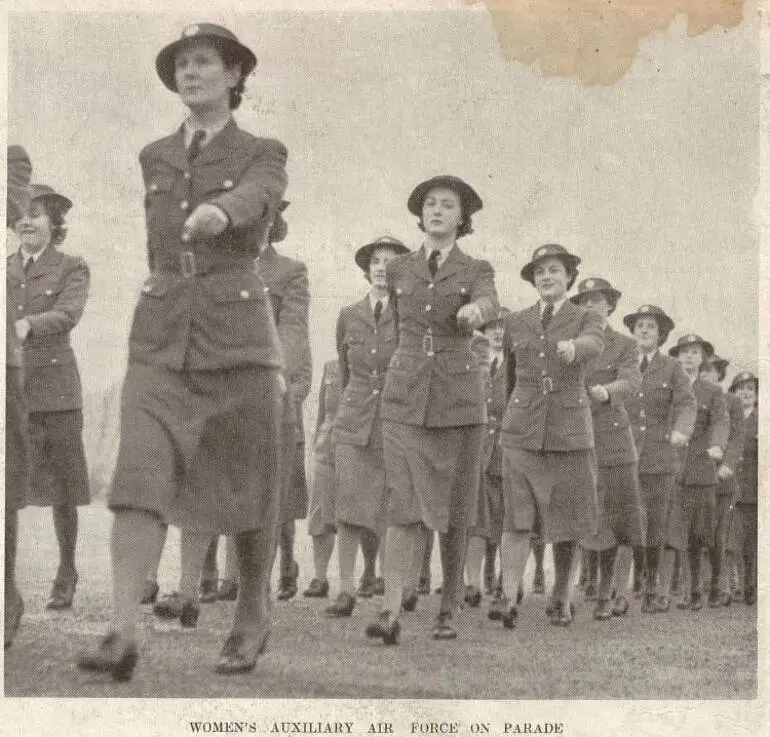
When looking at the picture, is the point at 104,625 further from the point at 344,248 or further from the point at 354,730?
the point at 344,248

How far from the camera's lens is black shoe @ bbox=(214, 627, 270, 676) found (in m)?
6.00

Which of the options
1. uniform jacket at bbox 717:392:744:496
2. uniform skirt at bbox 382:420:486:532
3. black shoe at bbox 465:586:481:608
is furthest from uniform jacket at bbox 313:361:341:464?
A: uniform jacket at bbox 717:392:744:496

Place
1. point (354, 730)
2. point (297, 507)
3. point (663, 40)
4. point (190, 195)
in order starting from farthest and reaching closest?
point (297, 507), point (663, 40), point (354, 730), point (190, 195)

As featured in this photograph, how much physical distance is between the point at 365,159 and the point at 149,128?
111cm

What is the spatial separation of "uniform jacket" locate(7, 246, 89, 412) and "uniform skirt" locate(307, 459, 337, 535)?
106 inches

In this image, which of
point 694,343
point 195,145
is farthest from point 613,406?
point 195,145

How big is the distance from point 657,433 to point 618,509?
0.84m

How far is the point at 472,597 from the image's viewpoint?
950 cm

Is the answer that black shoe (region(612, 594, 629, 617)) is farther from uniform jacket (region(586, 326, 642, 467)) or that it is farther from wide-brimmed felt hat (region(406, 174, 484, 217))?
wide-brimmed felt hat (region(406, 174, 484, 217))

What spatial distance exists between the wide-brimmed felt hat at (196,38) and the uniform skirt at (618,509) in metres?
4.23

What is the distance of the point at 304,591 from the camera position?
30.6 feet

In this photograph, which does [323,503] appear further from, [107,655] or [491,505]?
[107,655]

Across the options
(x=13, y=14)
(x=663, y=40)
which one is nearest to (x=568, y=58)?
(x=663, y=40)

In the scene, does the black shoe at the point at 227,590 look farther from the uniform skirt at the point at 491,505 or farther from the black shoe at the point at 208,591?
the uniform skirt at the point at 491,505
